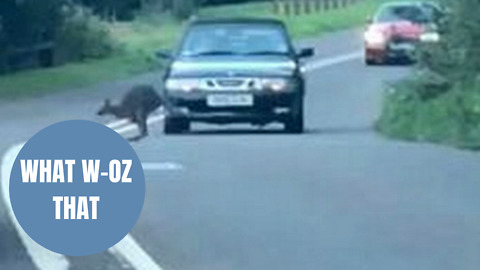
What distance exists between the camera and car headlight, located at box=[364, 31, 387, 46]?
136 feet

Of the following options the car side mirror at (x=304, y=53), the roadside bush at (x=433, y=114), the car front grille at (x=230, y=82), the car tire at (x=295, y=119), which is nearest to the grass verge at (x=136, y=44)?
the car side mirror at (x=304, y=53)

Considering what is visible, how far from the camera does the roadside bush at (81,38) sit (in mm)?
42812

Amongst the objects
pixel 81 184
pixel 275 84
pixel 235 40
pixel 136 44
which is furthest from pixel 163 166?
pixel 136 44

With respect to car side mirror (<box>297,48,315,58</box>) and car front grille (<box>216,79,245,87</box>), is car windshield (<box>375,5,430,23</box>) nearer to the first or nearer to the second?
car side mirror (<box>297,48,315,58</box>)

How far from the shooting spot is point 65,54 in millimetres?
42812

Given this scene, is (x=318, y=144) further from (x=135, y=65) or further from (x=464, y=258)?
(x=135, y=65)

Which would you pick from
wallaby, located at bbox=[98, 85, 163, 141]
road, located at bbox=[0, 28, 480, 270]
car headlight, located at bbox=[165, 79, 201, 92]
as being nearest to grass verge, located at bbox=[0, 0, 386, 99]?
car headlight, located at bbox=[165, 79, 201, 92]

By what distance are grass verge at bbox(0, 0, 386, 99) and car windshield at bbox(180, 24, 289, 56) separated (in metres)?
11.9

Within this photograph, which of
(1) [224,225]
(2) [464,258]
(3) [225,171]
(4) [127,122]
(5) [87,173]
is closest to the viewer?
(5) [87,173]

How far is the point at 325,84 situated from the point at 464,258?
26740 mm

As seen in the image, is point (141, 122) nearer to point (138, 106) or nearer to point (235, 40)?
point (138, 106)

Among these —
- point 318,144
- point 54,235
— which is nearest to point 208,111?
point 318,144

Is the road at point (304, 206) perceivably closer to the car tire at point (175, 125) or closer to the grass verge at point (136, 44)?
the car tire at point (175, 125)

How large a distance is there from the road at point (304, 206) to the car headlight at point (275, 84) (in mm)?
639
